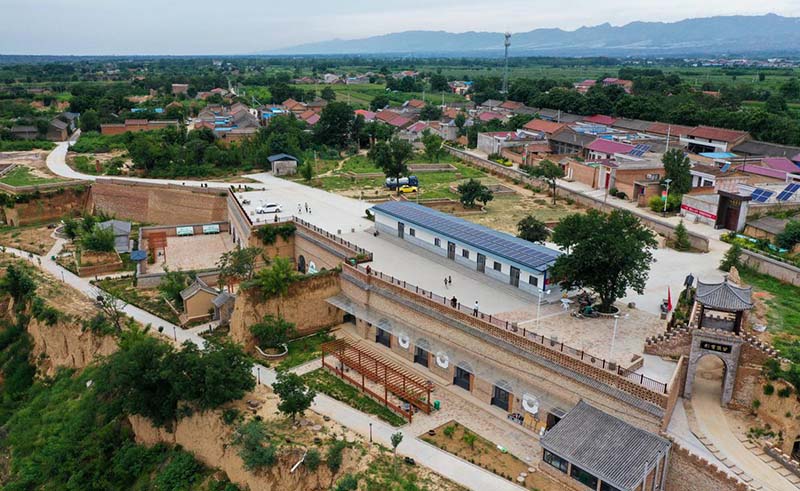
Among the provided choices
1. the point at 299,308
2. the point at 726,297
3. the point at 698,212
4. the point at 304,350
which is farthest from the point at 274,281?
the point at 698,212

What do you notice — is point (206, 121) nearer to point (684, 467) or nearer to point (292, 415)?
point (292, 415)

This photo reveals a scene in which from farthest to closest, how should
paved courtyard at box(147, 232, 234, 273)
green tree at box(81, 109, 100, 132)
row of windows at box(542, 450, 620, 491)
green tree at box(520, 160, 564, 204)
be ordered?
green tree at box(81, 109, 100, 132) < green tree at box(520, 160, 564, 204) < paved courtyard at box(147, 232, 234, 273) < row of windows at box(542, 450, 620, 491)

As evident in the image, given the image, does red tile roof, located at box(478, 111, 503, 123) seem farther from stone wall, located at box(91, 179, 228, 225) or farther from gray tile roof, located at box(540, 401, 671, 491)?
gray tile roof, located at box(540, 401, 671, 491)

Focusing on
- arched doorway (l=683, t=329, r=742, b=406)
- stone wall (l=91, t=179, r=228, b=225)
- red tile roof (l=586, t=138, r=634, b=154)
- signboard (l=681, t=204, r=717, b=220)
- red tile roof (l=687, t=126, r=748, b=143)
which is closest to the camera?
arched doorway (l=683, t=329, r=742, b=406)

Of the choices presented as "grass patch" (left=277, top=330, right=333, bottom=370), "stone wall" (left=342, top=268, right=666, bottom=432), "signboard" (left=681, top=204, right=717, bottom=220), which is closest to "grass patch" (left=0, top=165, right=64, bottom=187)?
"grass patch" (left=277, top=330, right=333, bottom=370)

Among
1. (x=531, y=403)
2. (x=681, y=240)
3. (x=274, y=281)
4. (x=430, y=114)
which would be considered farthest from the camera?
(x=430, y=114)

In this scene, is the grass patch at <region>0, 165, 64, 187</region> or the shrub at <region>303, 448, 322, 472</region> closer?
the shrub at <region>303, 448, 322, 472</region>

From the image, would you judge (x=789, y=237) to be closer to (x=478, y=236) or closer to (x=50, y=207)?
(x=478, y=236)

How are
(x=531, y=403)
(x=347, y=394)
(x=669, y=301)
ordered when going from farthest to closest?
(x=669, y=301) → (x=347, y=394) → (x=531, y=403)
